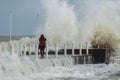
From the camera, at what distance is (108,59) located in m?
33.7

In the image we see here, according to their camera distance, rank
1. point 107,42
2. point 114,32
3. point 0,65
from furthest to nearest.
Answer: point 114,32
point 107,42
point 0,65

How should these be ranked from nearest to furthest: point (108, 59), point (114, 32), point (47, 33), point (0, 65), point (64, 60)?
1. point (0, 65)
2. point (64, 60)
3. point (108, 59)
4. point (114, 32)
5. point (47, 33)

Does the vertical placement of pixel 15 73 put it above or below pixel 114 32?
below

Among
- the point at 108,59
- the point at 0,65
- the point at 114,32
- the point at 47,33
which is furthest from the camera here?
the point at 47,33

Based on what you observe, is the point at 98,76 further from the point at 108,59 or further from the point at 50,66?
the point at 108,59

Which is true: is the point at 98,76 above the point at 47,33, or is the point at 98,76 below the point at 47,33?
below

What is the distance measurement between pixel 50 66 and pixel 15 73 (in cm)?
432

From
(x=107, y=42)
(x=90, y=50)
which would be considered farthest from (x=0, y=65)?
(x=107, y=42)

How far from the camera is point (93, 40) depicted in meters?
42.8

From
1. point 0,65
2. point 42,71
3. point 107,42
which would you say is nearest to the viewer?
point 0,65

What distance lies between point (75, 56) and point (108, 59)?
11.1 feet

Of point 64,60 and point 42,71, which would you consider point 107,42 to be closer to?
point 64,60

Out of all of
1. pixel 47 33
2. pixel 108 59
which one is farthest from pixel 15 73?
pixel 47 33

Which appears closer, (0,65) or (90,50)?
(0,65)
